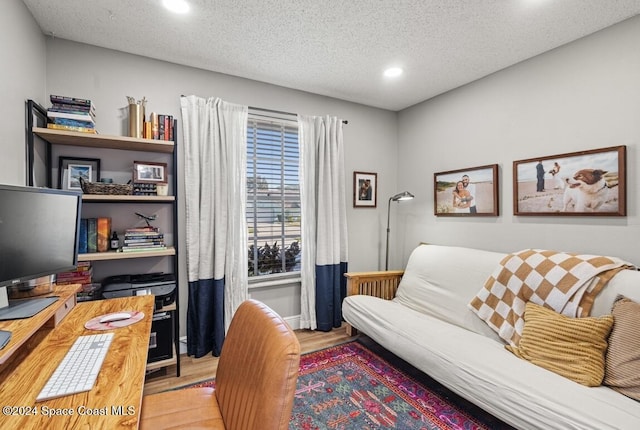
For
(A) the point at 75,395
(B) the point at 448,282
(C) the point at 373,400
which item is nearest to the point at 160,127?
(A) the point at 75,395

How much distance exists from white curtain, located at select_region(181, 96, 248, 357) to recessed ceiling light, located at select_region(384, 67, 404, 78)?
A: 135 cm

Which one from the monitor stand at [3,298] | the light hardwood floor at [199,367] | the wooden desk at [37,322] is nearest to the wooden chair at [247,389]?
the wooden desk at [37,322]

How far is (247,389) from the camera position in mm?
979

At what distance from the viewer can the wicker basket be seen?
1.99 m

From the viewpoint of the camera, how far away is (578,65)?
6.96 feet

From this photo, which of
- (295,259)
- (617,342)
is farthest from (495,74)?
(295,259)

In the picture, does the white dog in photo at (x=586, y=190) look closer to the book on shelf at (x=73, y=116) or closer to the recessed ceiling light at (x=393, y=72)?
the recessed ceiling light at (x=393, y=72)

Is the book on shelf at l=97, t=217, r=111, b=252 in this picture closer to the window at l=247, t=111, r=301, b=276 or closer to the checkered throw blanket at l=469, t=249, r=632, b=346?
the window at l=247, t=111, r=301, b=276

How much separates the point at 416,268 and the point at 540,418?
1.61 m

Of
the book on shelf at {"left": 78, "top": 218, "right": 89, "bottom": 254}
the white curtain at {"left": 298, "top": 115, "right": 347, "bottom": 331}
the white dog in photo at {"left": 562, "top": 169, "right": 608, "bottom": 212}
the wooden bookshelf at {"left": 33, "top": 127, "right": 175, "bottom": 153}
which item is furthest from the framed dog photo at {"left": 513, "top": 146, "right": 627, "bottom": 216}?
the book on shelf at {"left": 78, "top": 218, "right": 89, "bottom": 254}

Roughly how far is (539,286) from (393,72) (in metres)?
2.01

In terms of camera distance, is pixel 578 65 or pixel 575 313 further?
pixel 578 65

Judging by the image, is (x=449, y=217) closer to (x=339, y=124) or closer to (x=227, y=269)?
(x=339, y=124)

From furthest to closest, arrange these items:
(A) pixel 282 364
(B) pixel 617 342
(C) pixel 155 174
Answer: (C) pixel 155 174 → (B) pixel 617 342 → (A) pixel 282 364
